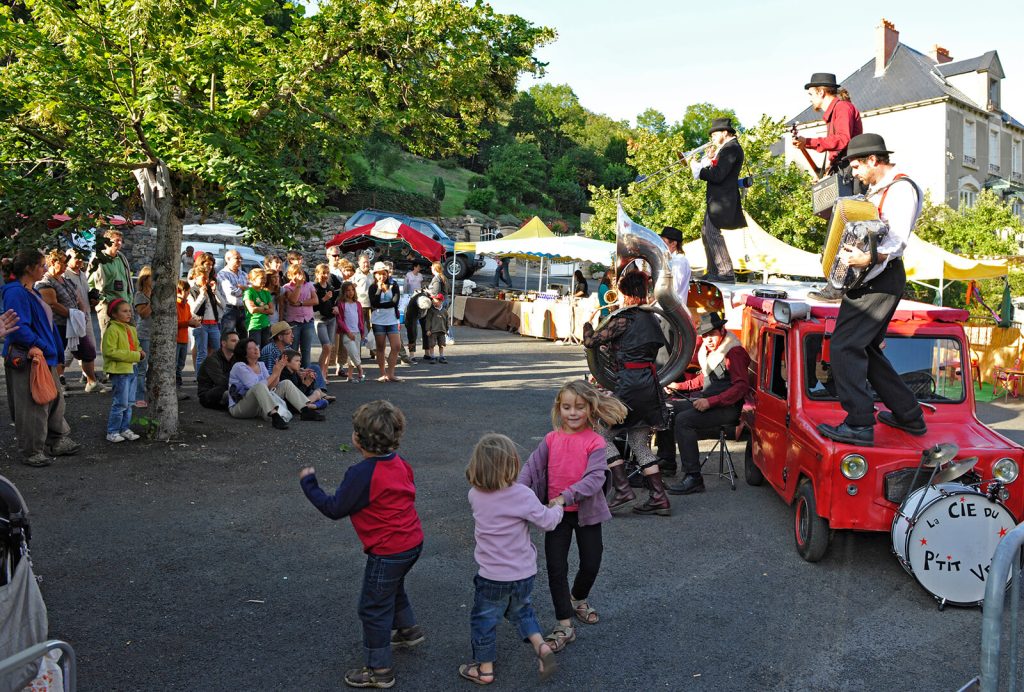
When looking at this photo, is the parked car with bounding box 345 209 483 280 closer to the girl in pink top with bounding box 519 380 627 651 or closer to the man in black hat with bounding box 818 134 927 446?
the man in black hat with bounding box 818 134 927 446

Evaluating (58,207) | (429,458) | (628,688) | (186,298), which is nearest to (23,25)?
(58,207)

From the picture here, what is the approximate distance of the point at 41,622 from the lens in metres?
3.68

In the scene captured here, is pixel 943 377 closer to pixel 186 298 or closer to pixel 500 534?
pixel 500 534

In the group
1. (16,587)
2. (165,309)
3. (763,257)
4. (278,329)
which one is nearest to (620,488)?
(16,587)

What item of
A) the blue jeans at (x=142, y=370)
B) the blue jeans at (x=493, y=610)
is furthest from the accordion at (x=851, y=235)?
the blue jeans at (x=142, y=370)

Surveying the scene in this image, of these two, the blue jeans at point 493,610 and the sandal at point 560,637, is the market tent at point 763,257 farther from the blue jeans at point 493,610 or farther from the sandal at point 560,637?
the blue jeans at point 493,610

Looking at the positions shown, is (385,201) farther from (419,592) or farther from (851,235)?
(419,592)

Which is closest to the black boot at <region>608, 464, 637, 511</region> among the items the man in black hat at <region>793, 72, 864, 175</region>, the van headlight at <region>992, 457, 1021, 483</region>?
the van headlight at <region>992, 457, 1021, 483</region>

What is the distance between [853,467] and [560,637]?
244cm

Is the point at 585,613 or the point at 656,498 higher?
the point at 656,498

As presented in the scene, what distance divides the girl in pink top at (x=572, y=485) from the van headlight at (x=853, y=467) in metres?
1.84

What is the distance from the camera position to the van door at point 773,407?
7.22m

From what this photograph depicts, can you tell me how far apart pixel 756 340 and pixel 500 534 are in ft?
15.9

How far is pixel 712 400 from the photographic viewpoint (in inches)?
326
